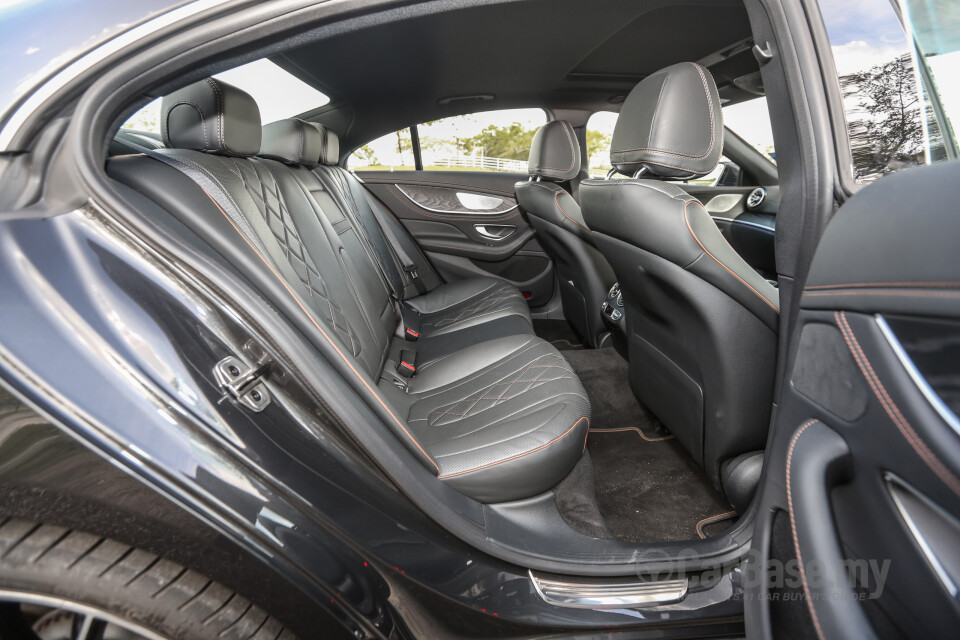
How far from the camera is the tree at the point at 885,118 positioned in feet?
2.61

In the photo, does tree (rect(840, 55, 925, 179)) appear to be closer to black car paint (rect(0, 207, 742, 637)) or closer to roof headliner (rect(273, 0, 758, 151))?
black car paint (rect(0, 207, 742, 637))

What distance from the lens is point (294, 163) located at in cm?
188

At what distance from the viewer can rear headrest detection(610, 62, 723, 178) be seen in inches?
44.9

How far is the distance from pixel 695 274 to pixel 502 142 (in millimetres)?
2185

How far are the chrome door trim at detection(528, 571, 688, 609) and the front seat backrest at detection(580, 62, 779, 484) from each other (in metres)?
0.33

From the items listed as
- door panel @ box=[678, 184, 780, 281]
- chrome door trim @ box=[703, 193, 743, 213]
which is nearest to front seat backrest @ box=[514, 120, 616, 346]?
door panel @ box=[678, 184, 780, 281]

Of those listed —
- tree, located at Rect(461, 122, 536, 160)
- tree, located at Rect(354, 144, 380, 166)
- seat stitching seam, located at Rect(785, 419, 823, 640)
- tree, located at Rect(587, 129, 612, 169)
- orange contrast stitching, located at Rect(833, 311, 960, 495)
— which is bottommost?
seat stitching seam, located at Rect(785, 419, 823, 640)

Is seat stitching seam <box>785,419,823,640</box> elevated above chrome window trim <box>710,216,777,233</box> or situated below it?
below

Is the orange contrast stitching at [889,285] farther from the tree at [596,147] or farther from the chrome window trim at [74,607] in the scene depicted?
the tree at [596,147]

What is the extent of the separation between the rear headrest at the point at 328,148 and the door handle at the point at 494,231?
897 millimetres

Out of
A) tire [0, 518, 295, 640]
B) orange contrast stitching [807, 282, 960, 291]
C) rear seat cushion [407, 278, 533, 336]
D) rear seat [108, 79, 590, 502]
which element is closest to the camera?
orange contrast stitching [807, 282, 960, 291]

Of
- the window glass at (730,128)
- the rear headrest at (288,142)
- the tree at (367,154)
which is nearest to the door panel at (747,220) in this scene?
the window glass at (730,128)

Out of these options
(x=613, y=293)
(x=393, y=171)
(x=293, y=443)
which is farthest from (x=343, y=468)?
(x=393, y=171)

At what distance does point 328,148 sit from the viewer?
235cm
